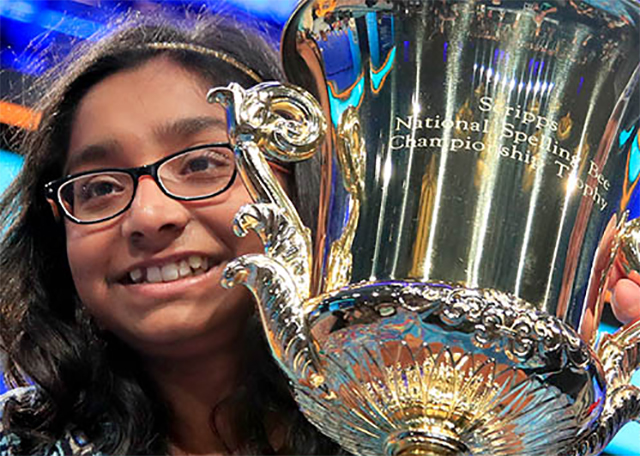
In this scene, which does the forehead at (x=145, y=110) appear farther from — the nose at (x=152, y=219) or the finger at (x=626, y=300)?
the finger at (x=626, y=300)

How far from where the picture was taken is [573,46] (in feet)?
3.45

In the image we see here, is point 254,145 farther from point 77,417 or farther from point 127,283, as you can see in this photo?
point 77,417

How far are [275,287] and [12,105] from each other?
2.79 feet

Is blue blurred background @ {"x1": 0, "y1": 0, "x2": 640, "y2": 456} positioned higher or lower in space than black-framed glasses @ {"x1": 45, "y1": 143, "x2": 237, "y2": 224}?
higher

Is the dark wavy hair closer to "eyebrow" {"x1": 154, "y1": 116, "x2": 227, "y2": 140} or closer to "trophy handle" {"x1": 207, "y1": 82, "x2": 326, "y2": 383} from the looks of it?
"eyebrow" {"x1": 154, "y1": 116, "x2": 227, "y2": 140}

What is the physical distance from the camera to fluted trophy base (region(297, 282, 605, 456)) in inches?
37.3

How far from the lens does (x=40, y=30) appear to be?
5.80ft

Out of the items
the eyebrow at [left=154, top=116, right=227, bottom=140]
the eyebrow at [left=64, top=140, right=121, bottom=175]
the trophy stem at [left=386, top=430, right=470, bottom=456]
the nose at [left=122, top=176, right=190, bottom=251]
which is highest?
the eyebrow at [left=154, top=116, right=227, bottom=140]

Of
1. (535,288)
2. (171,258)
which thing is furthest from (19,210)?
(535,288)

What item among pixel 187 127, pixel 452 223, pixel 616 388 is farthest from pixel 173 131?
pixel 616 388

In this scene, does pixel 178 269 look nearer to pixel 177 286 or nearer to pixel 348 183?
pixel 177 286

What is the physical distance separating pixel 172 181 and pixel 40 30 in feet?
1.78

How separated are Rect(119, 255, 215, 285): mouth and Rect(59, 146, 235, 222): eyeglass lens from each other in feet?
0.23

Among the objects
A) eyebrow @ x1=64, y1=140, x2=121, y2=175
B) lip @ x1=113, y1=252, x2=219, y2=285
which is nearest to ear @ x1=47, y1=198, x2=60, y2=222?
eyebrow @ x1=64, y1=140, x2=121, y2=175
